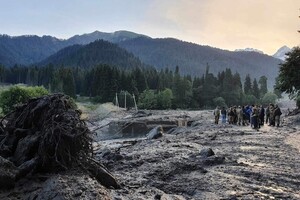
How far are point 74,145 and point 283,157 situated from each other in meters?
11.5

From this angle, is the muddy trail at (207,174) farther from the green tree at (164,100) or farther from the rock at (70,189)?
the green tree at (164,100)

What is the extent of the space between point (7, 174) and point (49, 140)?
99 cm

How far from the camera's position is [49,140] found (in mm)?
8250

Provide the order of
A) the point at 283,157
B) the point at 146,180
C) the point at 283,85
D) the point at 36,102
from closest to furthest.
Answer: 1. the point at 36,102
2. the point at 146,180
3. the point at 283,157
4. the point at 283,85

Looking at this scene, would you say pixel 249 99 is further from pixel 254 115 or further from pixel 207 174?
pixel 207 174

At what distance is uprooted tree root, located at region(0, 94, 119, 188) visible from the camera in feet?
27.3

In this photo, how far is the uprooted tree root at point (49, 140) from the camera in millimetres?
8320

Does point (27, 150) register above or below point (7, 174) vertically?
above

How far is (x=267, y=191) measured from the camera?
11023 mm

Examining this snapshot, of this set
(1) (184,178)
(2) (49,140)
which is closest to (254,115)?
(1) (184,178)

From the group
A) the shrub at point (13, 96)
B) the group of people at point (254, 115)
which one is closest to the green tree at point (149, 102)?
the shrub at point (13, 96)

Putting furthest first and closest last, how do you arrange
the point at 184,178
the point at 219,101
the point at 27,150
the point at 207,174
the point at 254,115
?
the point at 219,101 < the point at 254,115 < the point at 207,174 < the point at 184,178 < the point at 27,150

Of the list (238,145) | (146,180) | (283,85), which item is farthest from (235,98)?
(146,180)

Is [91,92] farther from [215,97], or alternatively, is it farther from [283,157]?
[283,157]
